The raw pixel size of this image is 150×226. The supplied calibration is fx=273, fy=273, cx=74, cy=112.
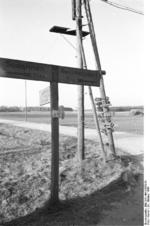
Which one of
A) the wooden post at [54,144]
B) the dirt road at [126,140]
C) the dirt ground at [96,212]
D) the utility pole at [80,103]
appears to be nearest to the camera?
the dirt ground at [96,212]

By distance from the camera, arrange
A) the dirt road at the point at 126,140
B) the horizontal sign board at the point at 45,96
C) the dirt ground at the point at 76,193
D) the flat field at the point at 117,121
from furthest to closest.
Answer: the flat field at the point at 117,121
the dirt road at the point at 126,140
the horizontal sign board at the point at 45,96
the dirt ground at the point at 76,193

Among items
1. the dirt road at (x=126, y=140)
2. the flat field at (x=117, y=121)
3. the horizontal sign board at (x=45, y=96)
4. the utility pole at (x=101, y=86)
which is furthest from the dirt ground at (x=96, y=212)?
the flat field at (x=117, y=121)

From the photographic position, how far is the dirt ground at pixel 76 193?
3713mm

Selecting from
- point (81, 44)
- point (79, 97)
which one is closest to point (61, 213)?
point (79, 97)

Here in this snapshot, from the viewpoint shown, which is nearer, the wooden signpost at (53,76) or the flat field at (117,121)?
the wooden signpost at (53,76)

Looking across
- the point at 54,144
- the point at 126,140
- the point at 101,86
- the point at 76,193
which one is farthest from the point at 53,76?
the point at 126,140

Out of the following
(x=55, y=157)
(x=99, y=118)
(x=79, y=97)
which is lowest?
(x=55, y=157)

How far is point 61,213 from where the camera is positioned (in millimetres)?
3867

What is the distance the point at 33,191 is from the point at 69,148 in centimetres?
356

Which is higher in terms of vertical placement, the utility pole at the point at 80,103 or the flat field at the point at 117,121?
the utility pole at the point at 80,103

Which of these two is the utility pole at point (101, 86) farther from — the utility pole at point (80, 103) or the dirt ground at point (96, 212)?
the dirt ground at point (96, 212)

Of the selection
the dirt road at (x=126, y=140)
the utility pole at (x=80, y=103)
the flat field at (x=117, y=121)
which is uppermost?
the utility pole at (x=80, y=103)

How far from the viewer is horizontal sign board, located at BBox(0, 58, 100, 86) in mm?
3750

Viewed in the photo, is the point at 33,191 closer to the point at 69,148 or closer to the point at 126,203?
the point at 126,203
